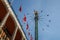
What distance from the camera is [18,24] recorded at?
17.3 m

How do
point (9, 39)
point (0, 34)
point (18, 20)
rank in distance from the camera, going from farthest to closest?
point (18, 20), point (9, 39), point (0, 34)

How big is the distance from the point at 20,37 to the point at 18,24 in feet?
7.37

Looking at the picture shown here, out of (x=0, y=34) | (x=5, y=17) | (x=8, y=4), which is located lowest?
(x=0, y=34)

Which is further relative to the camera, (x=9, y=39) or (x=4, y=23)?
(x=9, y=39)

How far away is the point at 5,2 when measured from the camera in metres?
13.0

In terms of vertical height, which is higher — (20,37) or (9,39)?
(9,39)

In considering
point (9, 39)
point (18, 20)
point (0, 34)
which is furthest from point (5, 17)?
point (18, 20)

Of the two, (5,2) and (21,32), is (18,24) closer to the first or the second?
(21,32)

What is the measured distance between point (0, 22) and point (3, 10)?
3.14 feet

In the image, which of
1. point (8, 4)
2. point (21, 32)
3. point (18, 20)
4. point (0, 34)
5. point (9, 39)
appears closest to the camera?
point (0, 34)

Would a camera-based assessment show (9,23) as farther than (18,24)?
No

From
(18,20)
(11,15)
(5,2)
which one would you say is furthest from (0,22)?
(18,20)

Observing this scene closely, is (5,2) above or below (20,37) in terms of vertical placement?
above

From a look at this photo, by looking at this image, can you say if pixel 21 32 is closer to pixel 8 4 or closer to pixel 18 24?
pixel 18 24
